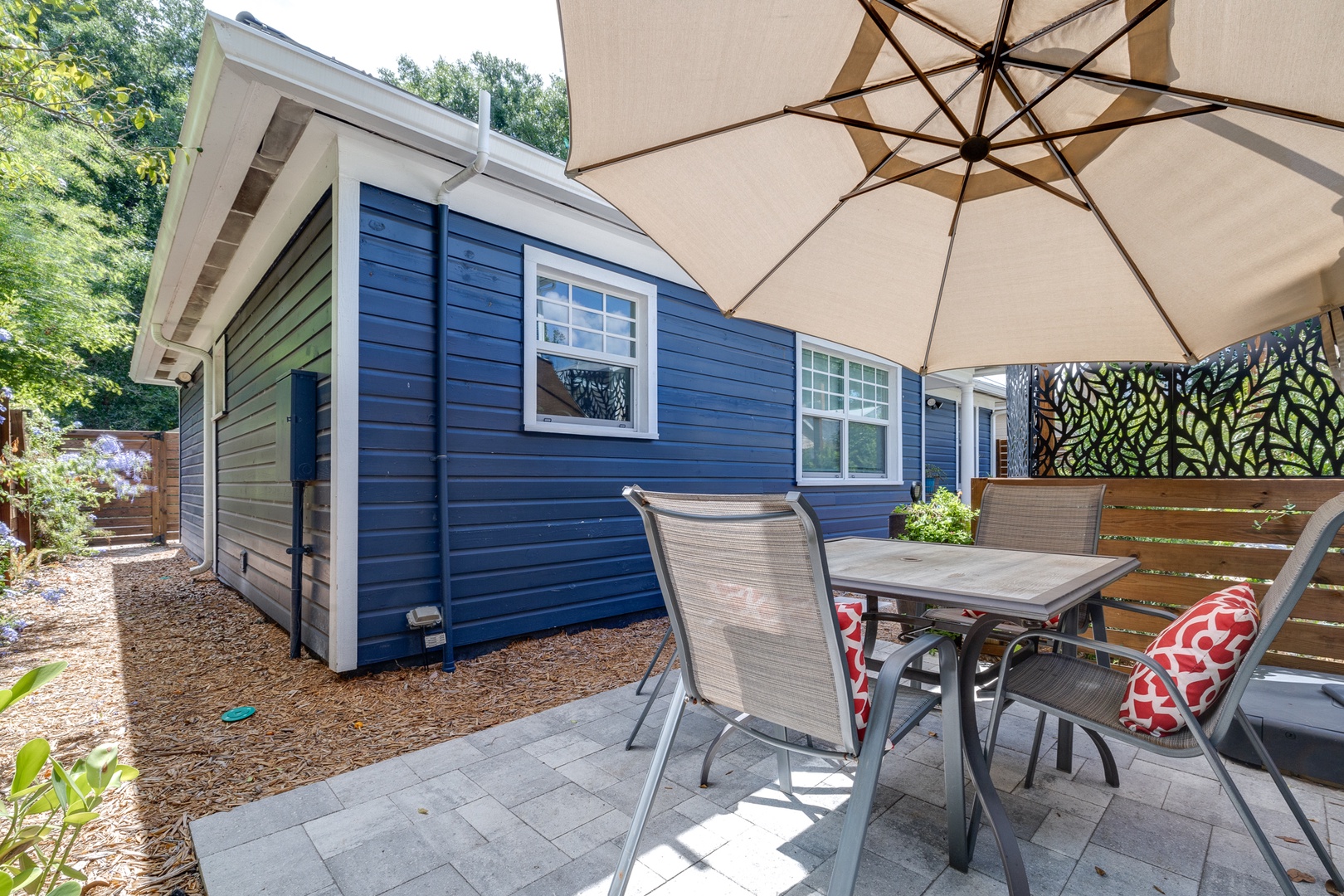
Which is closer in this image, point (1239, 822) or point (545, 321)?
point (1239, 822)

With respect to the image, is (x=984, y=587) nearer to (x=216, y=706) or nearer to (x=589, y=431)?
(x=589, y=431)

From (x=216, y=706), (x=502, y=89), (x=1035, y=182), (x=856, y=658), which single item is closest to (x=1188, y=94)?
(x=1035, y=182)

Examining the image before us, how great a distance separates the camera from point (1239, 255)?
6.15 ft

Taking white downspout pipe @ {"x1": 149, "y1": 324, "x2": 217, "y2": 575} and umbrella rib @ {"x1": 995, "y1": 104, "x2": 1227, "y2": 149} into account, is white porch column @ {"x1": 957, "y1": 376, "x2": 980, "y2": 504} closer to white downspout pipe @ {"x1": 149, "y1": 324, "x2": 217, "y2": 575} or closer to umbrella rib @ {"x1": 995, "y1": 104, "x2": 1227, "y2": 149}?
umbrella rib @ {"x1": 995, "y1": 104, "x2": 1227, "y2": 149}

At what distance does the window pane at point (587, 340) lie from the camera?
4035 millimetres

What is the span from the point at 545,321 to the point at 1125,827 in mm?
3586

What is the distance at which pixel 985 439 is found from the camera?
36.8 feet

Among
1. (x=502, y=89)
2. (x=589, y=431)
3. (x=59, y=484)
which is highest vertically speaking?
(x=502, y=89)

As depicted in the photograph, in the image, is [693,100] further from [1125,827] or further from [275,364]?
[275,364]

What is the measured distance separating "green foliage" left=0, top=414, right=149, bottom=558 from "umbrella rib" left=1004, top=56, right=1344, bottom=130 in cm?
711

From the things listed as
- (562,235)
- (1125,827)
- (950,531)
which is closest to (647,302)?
(562,235)

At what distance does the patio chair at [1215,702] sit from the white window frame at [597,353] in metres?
2.85

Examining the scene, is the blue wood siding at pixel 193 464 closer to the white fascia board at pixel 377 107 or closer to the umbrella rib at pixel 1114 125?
the white fascia board at pixel 377 107

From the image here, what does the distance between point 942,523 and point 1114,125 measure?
2.66 m
